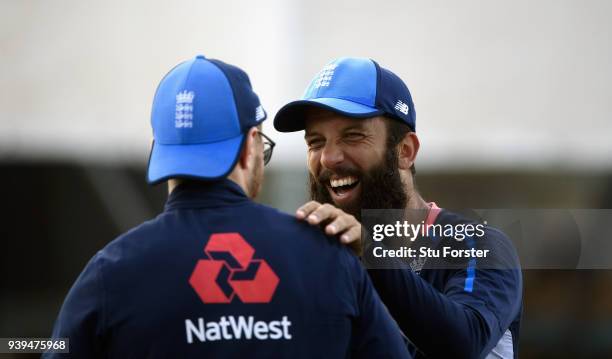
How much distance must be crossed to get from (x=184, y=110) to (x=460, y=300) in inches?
37.9

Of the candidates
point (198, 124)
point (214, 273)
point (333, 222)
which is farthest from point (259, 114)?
point (214, 273)

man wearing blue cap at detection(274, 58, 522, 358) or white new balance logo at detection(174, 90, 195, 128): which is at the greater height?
white new balance logo at detection(174, 90, 195, 128)

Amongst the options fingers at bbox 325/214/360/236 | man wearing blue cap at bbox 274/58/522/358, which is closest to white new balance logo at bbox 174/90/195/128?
fingers at bbox 325/214/360/236

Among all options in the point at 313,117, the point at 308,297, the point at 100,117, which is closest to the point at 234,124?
the point at 308,297

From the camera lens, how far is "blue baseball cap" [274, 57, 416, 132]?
2557 millimetres

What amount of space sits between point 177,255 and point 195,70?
0.44 metres

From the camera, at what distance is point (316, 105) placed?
2.53m

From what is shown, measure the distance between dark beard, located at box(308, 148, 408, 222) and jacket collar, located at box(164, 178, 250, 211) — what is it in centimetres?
86

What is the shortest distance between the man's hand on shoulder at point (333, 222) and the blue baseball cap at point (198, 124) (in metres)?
0.21

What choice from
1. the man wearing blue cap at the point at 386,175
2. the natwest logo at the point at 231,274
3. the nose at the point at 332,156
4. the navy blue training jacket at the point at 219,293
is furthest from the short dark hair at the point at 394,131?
the natwest logo at the point at 231,274

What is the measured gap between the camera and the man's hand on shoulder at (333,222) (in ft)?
5.88

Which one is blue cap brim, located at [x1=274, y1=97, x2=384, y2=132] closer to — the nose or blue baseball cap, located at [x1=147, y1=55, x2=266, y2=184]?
the nose

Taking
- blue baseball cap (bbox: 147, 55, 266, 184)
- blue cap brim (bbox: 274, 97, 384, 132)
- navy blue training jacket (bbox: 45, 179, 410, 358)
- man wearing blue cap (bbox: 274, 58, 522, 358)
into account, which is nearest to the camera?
navy blue training jacket (bbox: 45, 179, 410, 358)

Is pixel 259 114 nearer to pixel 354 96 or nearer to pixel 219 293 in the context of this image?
pixel 219 293
